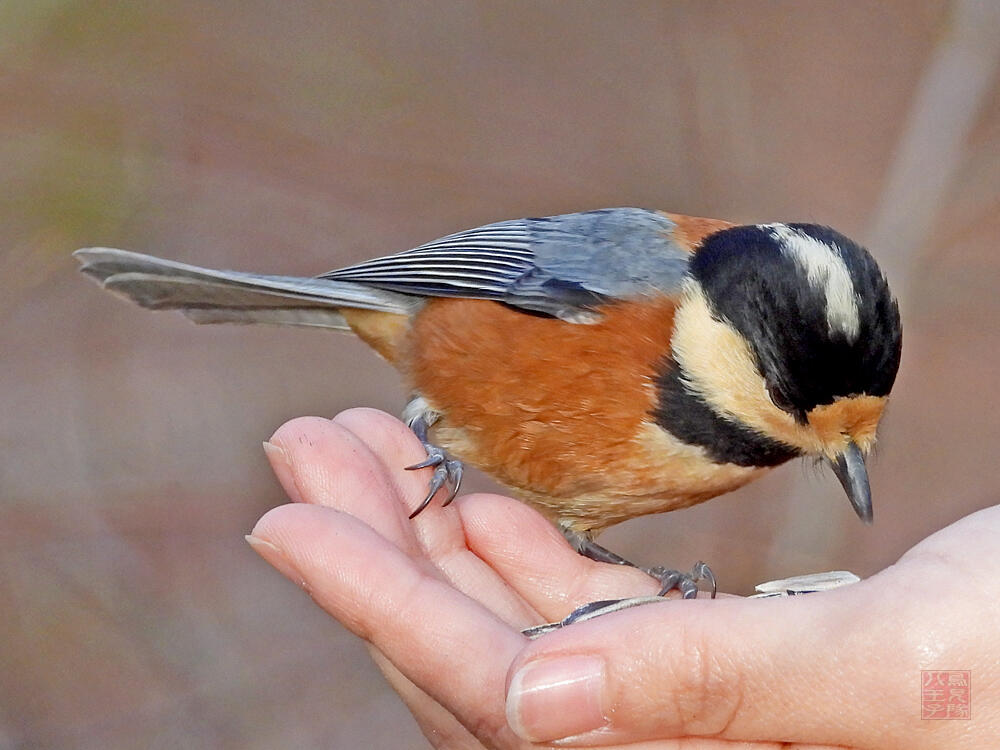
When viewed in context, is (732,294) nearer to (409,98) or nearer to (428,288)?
(428,288)

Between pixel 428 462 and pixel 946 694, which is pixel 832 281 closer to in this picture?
pixel 946 694

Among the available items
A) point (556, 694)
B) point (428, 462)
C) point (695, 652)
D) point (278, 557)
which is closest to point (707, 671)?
point (695, 652)

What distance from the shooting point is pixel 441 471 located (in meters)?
2.66

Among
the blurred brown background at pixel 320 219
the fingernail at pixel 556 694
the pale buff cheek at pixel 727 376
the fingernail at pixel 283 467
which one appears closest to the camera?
the fingernail at pixel 556 694

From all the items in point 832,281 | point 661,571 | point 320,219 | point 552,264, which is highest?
point 832,281

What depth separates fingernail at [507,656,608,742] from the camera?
1599mm

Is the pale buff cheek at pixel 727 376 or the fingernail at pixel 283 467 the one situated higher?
the pale buff cheek at pixel 727 376

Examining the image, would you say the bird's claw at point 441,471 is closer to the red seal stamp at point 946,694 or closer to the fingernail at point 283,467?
the fingernail at point 283,467

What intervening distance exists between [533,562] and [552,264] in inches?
31.7

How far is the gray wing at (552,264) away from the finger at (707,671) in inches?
45.2

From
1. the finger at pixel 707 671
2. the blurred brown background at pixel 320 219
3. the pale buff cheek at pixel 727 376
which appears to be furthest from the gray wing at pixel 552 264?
the finger at pixel 707 671

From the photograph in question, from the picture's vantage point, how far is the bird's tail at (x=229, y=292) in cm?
287

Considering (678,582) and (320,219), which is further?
(320,219)

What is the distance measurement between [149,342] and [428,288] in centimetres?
224
